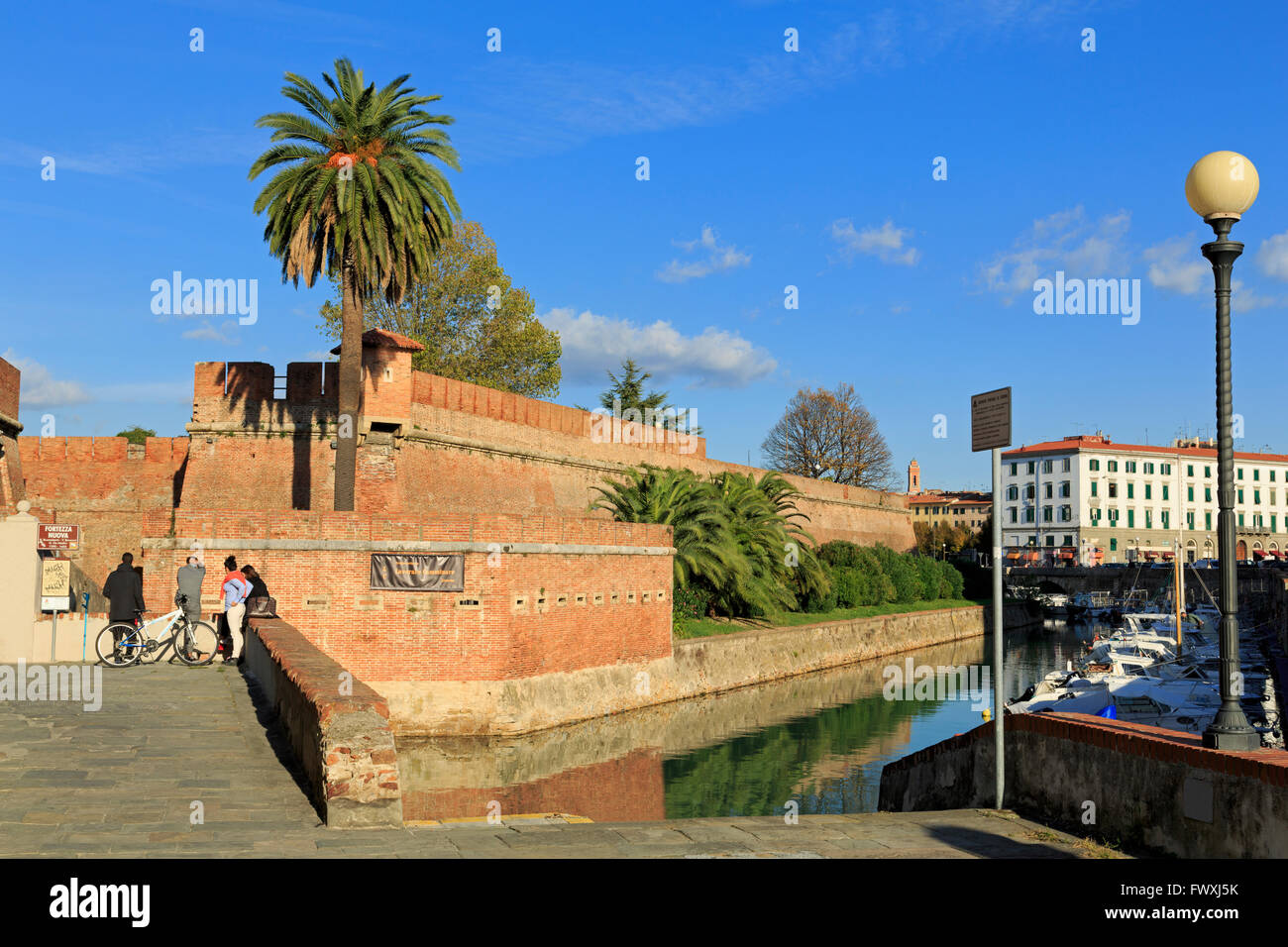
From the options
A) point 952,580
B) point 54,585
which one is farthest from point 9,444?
point 952,580

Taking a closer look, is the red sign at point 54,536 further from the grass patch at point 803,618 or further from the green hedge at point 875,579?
the green hedge at point 875,579

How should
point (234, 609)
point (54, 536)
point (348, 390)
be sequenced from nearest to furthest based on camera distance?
point (234, 609), point (54, 536), point (348, 390)

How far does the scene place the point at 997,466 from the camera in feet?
31.0

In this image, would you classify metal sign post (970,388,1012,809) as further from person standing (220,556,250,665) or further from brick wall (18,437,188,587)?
brick wall (18,437,188,587)

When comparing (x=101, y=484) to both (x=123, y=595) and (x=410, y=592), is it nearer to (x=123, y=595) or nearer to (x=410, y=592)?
(x=410, y=592)

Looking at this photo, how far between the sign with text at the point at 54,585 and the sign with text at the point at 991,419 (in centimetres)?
1429

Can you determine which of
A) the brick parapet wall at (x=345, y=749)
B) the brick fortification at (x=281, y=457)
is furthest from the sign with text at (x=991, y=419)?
the brick fortification at (x=281, y=457)

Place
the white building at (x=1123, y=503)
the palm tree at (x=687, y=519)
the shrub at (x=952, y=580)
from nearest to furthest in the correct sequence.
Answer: the palm tree at (x=687, y=519) → the shrub at (x=952, y=580) → the white building at (x=1123, y=503)

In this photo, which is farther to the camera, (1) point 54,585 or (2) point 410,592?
(2) point 410,592

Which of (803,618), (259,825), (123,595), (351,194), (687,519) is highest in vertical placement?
(351,194)

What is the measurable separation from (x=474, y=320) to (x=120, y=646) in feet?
104

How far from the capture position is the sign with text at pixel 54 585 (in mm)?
17031

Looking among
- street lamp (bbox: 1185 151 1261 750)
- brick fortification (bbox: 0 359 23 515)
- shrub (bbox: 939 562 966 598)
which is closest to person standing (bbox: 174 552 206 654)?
brick fortification (bbox: 0 359 23 515)
